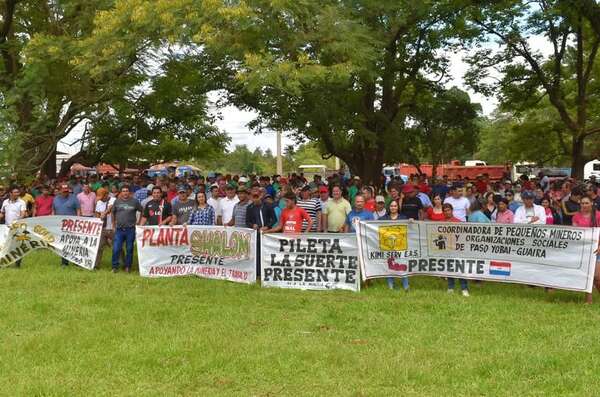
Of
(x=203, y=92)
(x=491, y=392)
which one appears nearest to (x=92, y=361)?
(x=491, y=392)

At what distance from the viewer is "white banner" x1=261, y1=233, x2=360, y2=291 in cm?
1088

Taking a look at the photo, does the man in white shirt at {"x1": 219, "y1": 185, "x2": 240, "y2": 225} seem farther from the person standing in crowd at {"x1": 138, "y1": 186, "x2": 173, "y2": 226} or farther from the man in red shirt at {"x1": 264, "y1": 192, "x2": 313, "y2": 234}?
the man in red shirt at {"x1": 264, "y1": 192, "x2": 313, "y2": 234}

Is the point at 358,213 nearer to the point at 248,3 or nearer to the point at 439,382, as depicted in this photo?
the point at 248,3

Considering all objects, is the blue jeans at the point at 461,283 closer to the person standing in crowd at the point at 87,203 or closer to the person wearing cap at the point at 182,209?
the person wearing cap at the point at 182,209

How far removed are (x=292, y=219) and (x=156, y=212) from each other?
126 inches

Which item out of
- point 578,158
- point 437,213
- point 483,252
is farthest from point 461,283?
point 578,158

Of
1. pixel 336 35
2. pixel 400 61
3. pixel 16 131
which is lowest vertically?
pixel 16 131

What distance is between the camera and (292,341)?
742 centimetres

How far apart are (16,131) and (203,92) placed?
5.85 m

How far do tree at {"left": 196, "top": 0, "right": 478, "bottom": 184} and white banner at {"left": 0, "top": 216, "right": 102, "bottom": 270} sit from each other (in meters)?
4.33

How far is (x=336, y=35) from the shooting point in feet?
38.1

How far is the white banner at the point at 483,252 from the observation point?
32.2 ft

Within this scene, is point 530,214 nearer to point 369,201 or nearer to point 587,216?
point 587,216

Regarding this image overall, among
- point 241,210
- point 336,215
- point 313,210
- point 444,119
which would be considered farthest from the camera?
point 444,119
